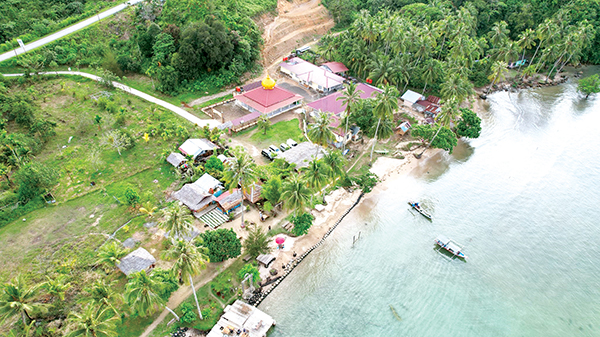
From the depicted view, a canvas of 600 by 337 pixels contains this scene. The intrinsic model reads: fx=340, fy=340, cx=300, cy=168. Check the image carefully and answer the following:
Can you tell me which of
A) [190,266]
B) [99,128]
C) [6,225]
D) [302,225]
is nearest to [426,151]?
[302,225]

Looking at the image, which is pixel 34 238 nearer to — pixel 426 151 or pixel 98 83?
pixel 98 83

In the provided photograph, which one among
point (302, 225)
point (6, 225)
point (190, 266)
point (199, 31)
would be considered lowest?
point (6, 225)

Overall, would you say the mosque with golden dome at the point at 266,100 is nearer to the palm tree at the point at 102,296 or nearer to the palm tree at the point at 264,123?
the palm tree at the point at 264,123

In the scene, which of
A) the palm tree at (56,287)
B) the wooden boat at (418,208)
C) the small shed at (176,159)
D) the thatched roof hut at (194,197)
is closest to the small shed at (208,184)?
the thatched roof hut at (194,197)

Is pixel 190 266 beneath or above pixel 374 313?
above

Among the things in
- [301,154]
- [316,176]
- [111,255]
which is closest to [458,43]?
[301,154]

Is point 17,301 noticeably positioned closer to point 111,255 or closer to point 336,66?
point 111,255

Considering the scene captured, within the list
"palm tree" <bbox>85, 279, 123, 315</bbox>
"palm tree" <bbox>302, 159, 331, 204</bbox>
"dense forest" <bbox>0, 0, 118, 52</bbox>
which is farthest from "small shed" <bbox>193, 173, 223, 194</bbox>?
"dense forest" <bbox>0, 0, 118, 52</bbox>
